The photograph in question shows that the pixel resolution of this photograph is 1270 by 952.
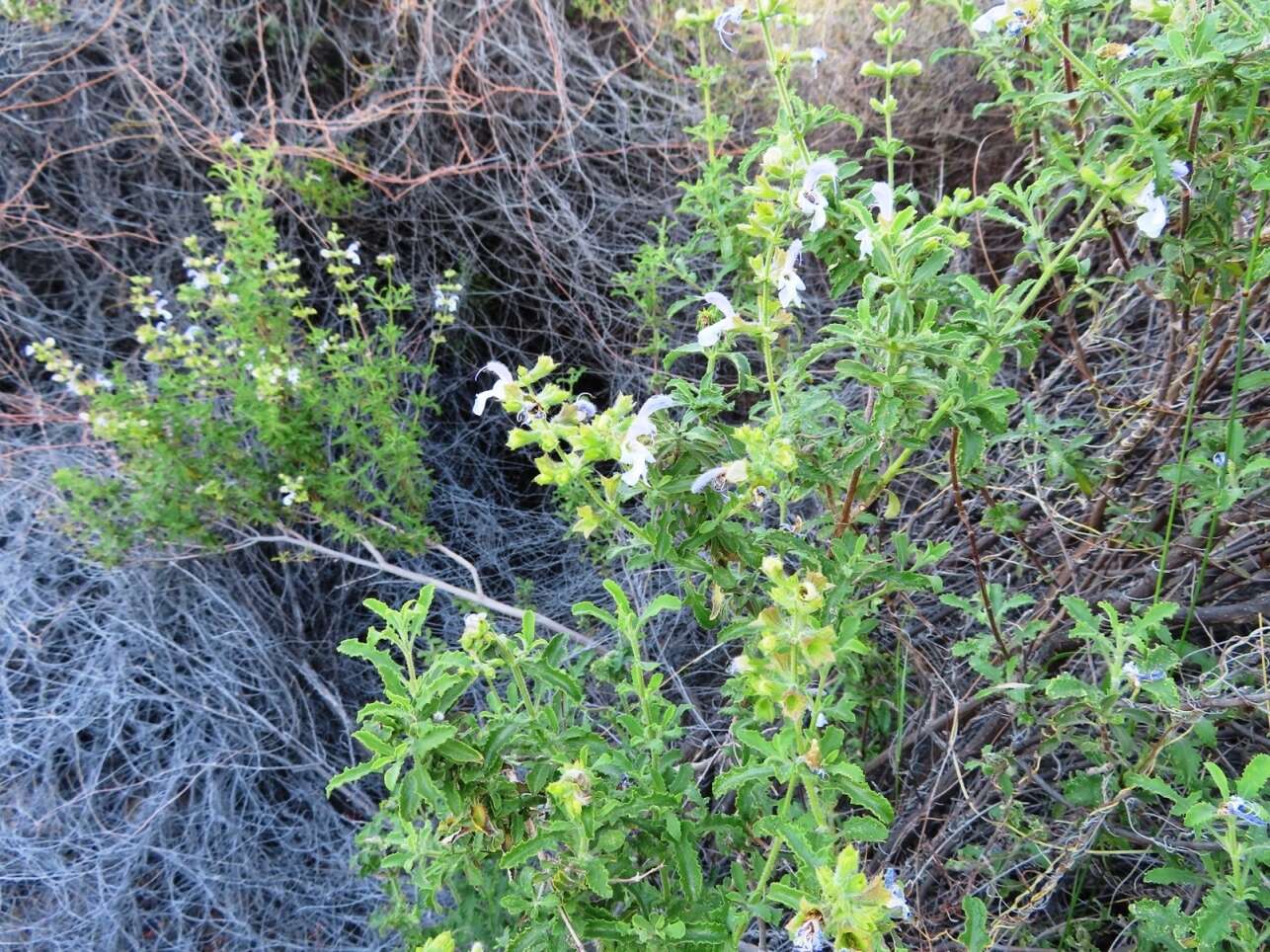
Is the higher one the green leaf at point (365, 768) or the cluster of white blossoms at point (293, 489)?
the green leaf at point (365, 768)

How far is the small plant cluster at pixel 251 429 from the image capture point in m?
1.95

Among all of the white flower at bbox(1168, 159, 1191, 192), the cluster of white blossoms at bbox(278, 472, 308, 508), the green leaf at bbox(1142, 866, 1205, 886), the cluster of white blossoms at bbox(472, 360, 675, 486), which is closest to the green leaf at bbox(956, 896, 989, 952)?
the green leaf at bbox(1142, 866, 1205, 886)

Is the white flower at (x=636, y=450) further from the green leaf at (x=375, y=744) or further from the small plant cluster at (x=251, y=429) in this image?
the small plant cluster at (x=251, y=429)

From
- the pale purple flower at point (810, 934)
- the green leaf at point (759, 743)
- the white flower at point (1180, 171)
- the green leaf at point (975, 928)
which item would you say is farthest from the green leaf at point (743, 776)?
the white flower at point (1180, 171)

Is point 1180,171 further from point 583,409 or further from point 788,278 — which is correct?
point 583,409

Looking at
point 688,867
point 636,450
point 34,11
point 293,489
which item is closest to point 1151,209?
point 636,450

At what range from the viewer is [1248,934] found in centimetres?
83

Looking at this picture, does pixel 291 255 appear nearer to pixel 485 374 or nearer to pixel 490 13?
pixel 485 374

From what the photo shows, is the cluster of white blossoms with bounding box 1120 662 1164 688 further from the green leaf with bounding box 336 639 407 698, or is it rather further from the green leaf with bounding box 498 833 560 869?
the green leaf with bounding box 336 639 407 698

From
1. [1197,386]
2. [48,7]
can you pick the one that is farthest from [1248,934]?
[48,7]

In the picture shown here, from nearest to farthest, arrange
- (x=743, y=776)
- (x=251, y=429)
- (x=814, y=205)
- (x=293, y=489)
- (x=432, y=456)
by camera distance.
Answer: (x=743, y=776), (x=814, y=205), (x=293, y=489), (x=251, y=429), (x=432, y=456)

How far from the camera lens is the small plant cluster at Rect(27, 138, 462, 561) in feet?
6.40

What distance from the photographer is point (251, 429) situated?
2146mm

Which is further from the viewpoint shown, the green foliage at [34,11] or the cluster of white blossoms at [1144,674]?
the green foliage at [34,11]
